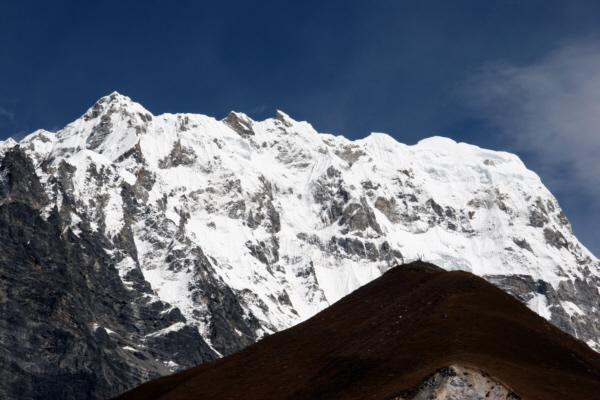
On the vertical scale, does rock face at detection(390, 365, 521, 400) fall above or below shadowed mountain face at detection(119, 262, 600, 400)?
below

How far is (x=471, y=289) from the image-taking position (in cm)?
6756

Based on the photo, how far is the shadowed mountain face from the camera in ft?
176

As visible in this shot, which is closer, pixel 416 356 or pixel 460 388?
pixel 460 388

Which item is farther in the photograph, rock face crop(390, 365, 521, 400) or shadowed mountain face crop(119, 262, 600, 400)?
shadowed mountain face crop(119, 262, 600, 400)

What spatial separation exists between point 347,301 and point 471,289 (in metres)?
15.0

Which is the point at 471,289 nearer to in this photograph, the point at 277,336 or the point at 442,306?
the point at 442,306

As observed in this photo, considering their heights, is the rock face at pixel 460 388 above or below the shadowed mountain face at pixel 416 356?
below

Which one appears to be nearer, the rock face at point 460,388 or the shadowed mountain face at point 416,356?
the rock face at point 460,388

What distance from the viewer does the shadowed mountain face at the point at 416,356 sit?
2108 inches

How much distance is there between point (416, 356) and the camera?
58.1 meters

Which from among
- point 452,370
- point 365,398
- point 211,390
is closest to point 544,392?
point 452,370

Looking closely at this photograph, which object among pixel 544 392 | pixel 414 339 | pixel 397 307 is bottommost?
pixel 544 392

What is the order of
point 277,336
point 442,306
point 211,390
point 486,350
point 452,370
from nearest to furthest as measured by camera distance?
point 452,370
point 486,350
point 442,306
point 211,390
point 277,336

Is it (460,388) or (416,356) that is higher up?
(416,356)
